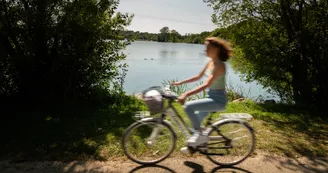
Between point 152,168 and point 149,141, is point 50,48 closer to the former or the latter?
point 149,141

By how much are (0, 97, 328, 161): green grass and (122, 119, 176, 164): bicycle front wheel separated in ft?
1.07

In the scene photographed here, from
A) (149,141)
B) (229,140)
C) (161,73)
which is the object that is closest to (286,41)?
(229,140)

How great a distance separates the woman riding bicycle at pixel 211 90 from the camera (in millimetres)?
3842

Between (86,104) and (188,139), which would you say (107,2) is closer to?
(86,104)

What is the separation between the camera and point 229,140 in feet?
14.2

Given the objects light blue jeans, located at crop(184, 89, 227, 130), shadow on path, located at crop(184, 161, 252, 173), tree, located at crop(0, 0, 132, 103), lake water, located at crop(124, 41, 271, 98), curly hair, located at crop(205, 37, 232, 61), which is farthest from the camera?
lake water, located at crop(124, 41, 271, 98)

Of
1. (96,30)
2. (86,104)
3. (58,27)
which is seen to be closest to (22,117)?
(86,104)

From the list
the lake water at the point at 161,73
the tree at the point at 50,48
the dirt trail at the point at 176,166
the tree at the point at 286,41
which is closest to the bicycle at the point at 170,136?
the dirt trail at the point at 176,166

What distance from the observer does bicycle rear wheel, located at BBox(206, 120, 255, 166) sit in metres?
4.23

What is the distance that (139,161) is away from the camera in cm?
423

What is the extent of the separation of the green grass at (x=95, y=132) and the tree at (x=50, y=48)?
59cm

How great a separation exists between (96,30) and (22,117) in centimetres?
270

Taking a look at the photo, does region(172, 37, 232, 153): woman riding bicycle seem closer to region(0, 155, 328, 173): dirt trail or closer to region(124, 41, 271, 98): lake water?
region(124, 41, 271, 98): lake water

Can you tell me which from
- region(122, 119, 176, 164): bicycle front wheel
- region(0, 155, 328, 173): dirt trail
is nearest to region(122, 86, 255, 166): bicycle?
region(122, 119, 176, 164): bicycle front wheel
